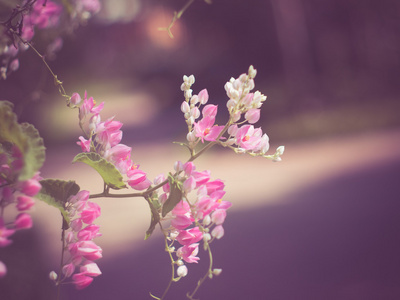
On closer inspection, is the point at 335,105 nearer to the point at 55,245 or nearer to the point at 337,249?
the point at 337,249

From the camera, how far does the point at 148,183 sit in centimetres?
66

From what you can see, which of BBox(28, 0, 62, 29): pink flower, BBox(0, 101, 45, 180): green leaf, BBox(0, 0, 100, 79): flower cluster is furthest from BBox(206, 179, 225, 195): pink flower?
BBox(28, 0, 62, 29): pink flower

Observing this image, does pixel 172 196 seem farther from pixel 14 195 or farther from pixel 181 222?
pixel 14 195

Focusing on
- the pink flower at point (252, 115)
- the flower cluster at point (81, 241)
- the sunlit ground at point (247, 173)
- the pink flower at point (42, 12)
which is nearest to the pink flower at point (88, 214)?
the flower cluster at point (81, 241)

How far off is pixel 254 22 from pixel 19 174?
11387 mm

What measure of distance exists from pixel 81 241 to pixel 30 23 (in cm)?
38

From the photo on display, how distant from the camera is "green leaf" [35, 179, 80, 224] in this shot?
0.61m

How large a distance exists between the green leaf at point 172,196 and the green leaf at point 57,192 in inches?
4.6

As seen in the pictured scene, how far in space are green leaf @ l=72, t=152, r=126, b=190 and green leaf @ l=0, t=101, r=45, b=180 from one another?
0.09 metres

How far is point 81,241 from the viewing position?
63cm

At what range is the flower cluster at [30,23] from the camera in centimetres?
71

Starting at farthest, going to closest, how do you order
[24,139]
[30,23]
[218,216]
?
[30,23]
[218,216]
[24,139]

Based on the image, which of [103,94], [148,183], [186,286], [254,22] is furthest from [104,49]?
[148,183]

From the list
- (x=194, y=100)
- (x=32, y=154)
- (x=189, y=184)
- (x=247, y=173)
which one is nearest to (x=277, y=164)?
(x=247, y=173)
